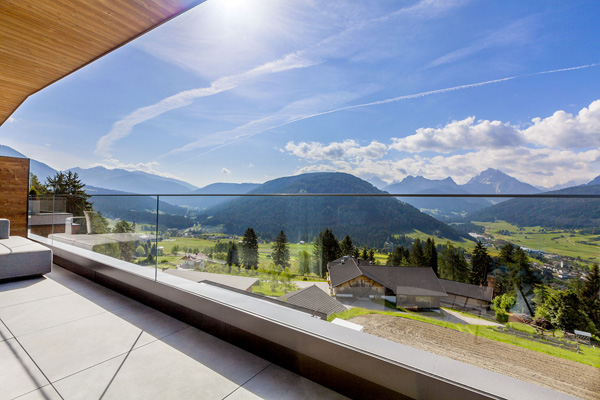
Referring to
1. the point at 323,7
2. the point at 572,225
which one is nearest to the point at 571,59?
the point at 323,7

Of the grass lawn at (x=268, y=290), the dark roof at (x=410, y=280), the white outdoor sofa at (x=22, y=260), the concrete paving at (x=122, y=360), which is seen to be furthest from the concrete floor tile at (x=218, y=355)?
the white outdoor sofa at (x=22, y=260)

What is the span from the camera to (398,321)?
64.4 inches

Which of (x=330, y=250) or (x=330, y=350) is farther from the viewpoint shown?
(x=330, y=250)

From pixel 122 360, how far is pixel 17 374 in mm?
600

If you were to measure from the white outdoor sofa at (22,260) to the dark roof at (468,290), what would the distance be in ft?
16.2

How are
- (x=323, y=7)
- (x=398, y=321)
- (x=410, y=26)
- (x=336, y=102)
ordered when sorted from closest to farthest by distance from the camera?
(x=398, y=321) → (x=323, y=7) → (x=410, y=26) → (x=336, y=102)

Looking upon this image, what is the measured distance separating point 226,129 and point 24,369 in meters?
62.5

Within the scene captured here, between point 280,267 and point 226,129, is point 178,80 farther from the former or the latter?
point 280,267

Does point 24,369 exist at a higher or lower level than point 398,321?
lower

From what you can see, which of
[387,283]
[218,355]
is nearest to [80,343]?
[218,355]

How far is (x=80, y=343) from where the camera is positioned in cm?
218

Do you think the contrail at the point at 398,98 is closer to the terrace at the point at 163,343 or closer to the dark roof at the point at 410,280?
the terrace at the point at 163,343

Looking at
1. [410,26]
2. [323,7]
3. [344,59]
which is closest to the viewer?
[323,7]

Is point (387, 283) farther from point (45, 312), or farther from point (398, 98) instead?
point (398, 98)
